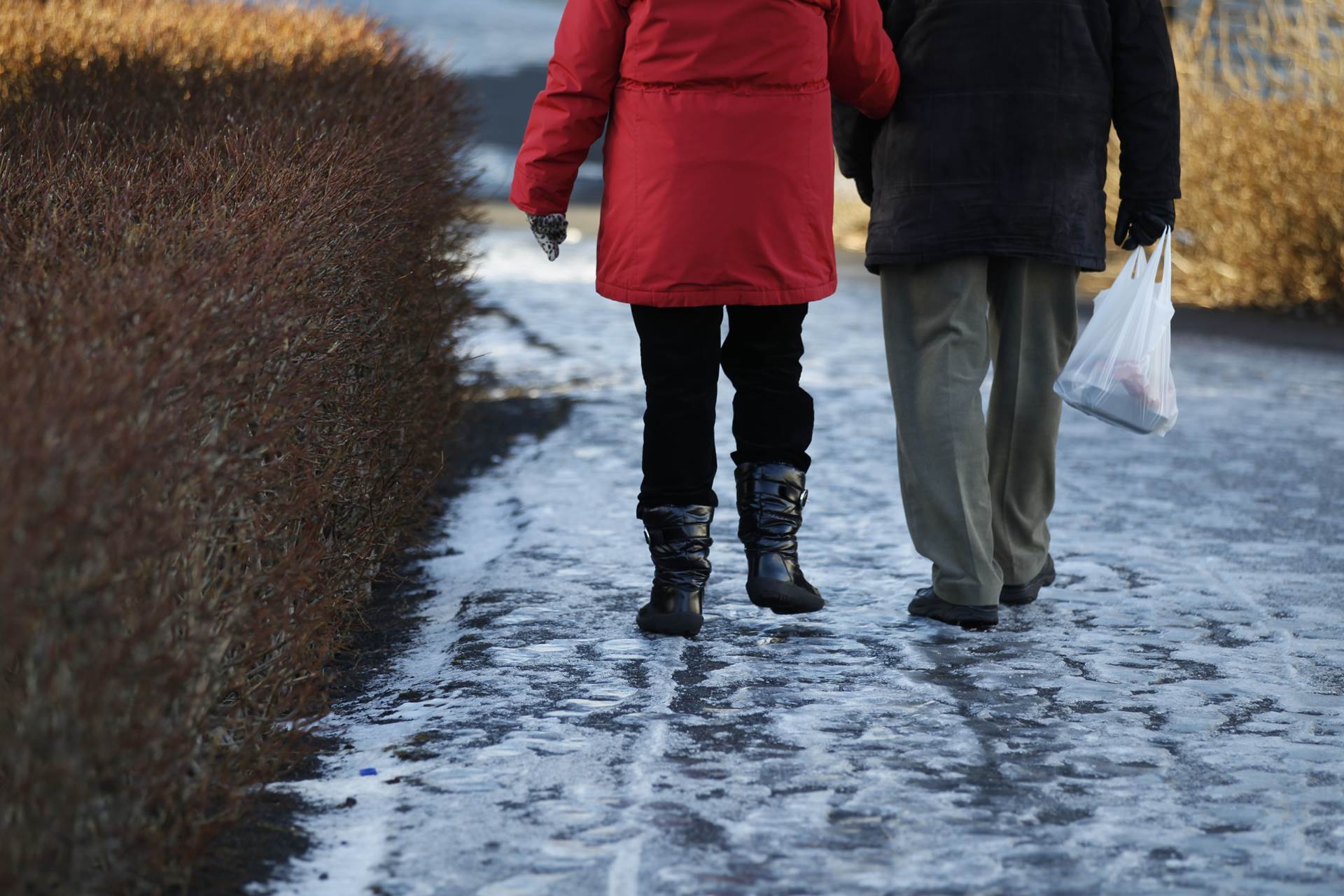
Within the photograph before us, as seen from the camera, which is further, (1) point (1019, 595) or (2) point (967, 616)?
(1) point (1019, 595)

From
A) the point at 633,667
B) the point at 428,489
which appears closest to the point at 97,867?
the point at 633,667

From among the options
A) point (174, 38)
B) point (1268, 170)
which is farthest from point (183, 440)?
point (1268, 170)

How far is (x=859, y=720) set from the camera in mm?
3287

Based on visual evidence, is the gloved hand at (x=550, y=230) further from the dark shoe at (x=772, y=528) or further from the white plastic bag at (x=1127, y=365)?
the white plastic bag at (x=1127, y=365)

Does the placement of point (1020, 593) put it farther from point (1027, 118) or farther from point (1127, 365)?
point (1027, 118)

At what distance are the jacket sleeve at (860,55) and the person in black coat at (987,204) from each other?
4.0 inches

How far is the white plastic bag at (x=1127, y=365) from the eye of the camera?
375cm

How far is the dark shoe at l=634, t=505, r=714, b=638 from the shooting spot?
380 cm

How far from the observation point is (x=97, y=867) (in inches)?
90.2

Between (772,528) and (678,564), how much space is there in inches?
10.1

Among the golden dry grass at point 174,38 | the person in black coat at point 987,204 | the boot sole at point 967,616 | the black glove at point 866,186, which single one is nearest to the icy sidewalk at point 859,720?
the boot sole at point 967,616

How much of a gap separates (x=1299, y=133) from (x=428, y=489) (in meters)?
6.73

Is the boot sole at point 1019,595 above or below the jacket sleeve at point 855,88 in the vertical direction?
below

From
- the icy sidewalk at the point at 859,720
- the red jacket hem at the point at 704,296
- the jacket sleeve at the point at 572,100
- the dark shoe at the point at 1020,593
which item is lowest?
the icy sidewalk at the point at 859,720
